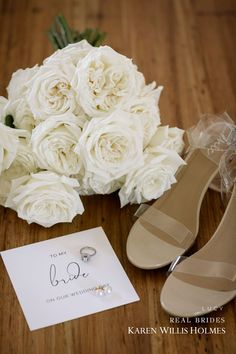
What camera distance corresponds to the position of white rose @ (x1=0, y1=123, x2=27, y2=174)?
1.01 metres

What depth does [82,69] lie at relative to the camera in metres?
1.00

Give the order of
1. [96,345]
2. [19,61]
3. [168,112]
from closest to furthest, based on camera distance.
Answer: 1. [96,345]
2. [168,112]
3. [19,61]

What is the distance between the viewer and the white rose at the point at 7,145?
3.32ft

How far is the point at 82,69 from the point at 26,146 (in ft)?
0.60

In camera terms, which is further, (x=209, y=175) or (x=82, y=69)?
(x=209, y=175)

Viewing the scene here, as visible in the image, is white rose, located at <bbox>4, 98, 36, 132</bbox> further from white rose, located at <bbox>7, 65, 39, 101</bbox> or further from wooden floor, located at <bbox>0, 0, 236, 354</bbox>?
wooden floor, located at <bbox>0, 0, 236, 354</bbox>

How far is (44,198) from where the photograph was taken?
1.03 meters

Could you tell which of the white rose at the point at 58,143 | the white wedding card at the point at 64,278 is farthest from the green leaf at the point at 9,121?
the white wedding card at the point at 64,278

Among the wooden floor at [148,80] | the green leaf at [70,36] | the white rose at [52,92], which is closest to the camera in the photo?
the wooden floor at [148,80]

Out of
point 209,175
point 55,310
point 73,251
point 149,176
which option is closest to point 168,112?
point 209,175

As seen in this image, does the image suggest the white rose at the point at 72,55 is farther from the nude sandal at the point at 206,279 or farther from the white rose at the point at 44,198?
the nude sandal at the point at 206,279

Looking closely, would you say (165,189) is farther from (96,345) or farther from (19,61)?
(19,61)

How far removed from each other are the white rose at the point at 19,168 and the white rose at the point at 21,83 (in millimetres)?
97

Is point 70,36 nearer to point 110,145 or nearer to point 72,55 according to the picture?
point 72,55
